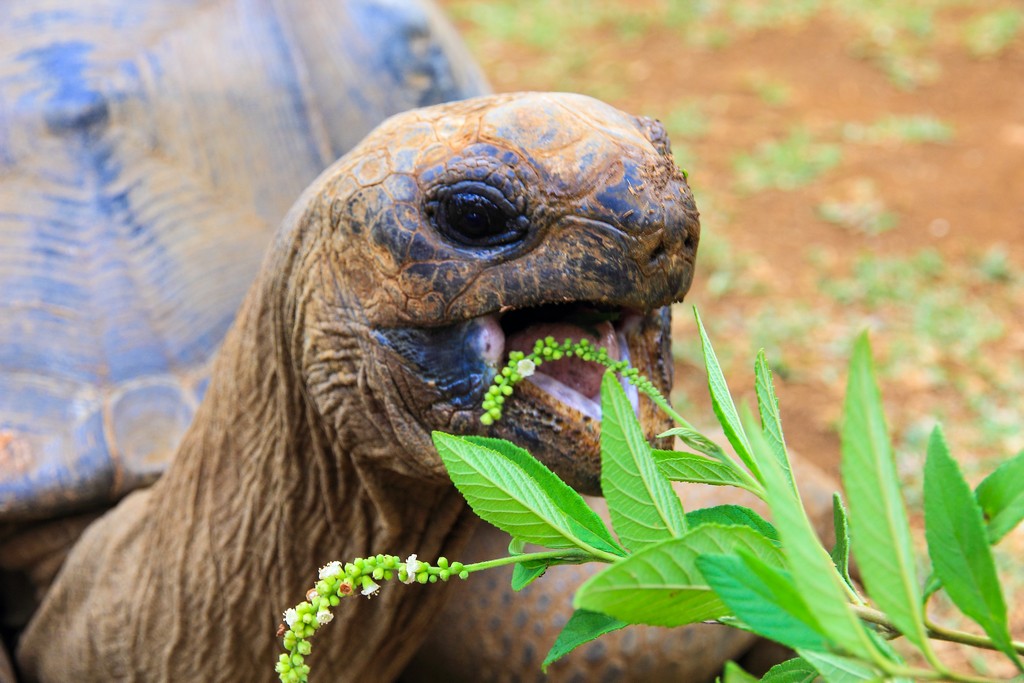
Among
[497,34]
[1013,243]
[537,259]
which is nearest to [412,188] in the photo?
[537,259]

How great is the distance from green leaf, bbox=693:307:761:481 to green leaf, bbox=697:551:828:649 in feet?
0.71

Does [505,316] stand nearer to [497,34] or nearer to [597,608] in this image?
[597,608]

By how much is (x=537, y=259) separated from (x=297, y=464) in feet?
1.94

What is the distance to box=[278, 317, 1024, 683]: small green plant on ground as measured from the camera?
2.23ft

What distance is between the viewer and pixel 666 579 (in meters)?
0.80

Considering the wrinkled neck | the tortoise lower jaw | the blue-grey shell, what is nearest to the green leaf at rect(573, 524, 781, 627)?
the tortoise lower jaw

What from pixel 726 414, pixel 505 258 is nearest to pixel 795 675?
pixel 726 414

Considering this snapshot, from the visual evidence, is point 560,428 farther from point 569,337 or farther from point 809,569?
point 809,569

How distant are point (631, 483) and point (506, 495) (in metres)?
0.11

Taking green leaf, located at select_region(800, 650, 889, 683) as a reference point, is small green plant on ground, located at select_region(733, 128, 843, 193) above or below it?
below

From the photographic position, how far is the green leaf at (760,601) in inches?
28.0

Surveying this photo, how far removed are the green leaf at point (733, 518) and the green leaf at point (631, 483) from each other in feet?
0.33

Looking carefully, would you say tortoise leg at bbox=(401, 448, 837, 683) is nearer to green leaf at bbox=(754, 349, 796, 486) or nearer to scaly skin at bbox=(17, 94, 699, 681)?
scaly skin at bbox=(17, 94, 699, 681)

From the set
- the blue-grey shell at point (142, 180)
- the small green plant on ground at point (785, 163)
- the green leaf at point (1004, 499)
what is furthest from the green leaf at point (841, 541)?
the small green plant on ground at point (785, 163)
